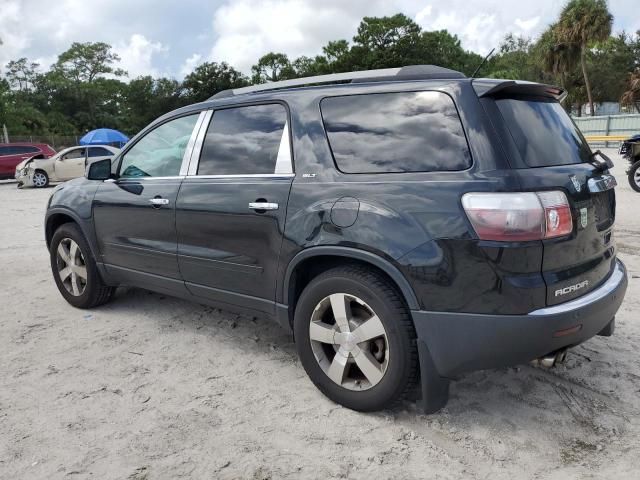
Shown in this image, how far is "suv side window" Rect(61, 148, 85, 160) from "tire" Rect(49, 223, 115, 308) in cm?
1627

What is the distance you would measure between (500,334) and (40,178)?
1988cm

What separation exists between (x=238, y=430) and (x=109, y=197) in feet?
7.74

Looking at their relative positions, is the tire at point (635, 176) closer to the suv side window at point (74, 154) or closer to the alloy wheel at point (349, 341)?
the alloy wheel at point (349, 341)

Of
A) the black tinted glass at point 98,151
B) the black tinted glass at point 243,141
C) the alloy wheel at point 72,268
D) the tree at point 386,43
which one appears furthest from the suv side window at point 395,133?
the tree at point 386,43

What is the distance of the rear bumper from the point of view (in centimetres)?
244

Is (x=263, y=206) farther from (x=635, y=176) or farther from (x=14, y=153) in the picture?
(x=14, y=153)

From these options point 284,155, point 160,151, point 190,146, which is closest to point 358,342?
point 284,155

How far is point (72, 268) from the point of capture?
477 cm

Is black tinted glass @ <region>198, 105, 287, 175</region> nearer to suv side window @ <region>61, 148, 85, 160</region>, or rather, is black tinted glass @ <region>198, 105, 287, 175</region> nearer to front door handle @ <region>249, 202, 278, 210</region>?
front door handle @ <region>249, 202, 278, 210</region>

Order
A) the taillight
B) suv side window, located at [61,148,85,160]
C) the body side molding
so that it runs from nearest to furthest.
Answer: the taillight < the body side molding < suv side window, located at [61,148,85,160]

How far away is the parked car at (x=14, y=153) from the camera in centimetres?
2164

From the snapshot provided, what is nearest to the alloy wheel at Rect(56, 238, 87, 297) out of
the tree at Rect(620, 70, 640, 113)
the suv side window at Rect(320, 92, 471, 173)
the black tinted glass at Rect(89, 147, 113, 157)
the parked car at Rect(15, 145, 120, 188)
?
the suv side window at Rect(320, 92, 471, 173)

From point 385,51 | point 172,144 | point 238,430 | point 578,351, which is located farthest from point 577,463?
point 385,51

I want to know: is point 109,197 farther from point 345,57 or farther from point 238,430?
point 345,57
